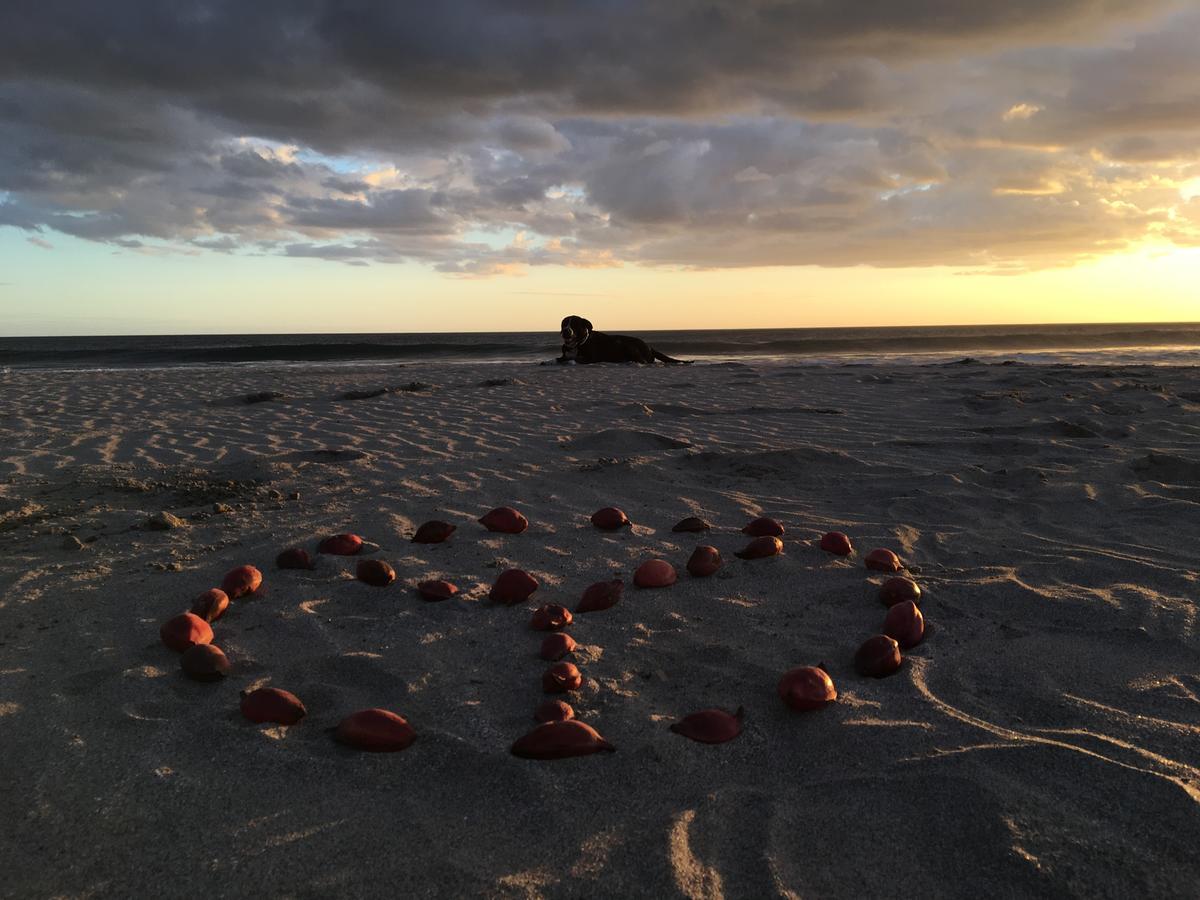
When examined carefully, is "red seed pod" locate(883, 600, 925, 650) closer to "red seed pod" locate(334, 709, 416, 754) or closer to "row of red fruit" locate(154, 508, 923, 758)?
"row of red fruit" locate(154, 508, 923, 758)

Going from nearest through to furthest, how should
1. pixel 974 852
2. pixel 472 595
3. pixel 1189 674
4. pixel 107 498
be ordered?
1. pixel 974 852
2. pixel 1189 674
3. pixel 472 595
4. pixel 107 498

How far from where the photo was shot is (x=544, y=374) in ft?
46.0

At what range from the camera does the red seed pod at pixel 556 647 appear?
2.35 meters

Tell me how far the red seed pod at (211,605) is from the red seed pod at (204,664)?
383mm

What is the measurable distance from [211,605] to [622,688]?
1.43 meters

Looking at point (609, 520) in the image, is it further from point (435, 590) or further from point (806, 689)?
point (806, 689)

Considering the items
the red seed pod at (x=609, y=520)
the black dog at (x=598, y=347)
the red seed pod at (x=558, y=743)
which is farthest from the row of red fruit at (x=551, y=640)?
the black dog at (x=598, y=347)

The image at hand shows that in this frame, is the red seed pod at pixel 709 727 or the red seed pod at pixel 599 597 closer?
the red seed pod at pixel 709 727

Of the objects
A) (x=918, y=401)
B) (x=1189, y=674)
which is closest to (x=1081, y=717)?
(x=1189, y=674)

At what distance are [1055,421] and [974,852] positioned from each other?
6012 mm

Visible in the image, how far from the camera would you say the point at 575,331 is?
1781 cm

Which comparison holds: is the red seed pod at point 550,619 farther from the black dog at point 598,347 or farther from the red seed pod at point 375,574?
the black dog at point 598,347

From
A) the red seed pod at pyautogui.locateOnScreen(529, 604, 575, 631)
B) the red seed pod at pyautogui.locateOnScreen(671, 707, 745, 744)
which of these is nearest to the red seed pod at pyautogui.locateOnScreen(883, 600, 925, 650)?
the red seed pod at pyautogui.locateOnScreen(671, 707, 745, 744)

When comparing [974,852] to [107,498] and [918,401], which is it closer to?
[107,498]
